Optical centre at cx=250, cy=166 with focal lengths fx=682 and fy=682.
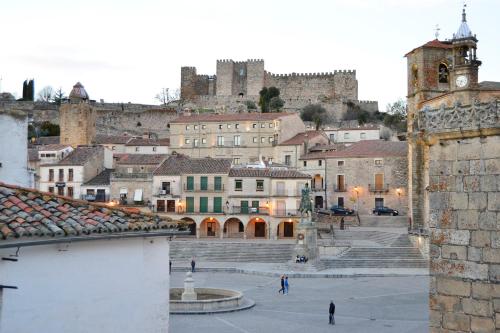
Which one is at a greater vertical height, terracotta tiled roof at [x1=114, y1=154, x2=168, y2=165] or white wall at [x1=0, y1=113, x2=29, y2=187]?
terracotta tiled roof at [x1=114, y1=154, x2=168, y2=165]

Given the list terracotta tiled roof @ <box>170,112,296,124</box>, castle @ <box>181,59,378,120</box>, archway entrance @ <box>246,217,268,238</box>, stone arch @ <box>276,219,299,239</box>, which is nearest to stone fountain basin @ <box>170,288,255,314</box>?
stone arch @ <box>276,219,299,239</box>

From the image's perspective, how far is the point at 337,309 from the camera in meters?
24.6

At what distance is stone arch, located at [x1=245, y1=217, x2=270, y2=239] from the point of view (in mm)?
49375

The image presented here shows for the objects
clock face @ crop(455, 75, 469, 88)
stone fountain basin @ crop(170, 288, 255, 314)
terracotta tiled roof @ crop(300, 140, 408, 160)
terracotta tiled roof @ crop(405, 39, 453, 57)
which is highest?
terracotta tiled roof @ crop(405, 39, 453, 57)

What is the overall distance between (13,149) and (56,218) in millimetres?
3453

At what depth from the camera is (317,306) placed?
2520 cm

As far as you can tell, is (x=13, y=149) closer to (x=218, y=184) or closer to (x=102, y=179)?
(x=218, y=184)

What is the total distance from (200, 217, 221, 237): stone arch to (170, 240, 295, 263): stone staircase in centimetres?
671

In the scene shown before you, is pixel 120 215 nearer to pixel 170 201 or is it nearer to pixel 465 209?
pixel 465 209

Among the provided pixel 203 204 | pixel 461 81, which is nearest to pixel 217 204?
pixel 203 204

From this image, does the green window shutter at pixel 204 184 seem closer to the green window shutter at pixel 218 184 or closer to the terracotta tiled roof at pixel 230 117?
the green window shutter at pixel 218 184

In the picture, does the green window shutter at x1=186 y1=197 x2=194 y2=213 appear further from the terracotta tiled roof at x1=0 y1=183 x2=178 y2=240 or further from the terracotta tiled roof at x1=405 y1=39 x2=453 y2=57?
the terracotta tiled roof at x1=0 y1=183 x2=178 y2=240

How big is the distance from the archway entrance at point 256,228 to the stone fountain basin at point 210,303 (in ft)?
A: 77.3

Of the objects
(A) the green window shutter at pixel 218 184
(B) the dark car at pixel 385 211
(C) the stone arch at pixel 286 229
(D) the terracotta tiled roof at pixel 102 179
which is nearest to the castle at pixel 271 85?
(D) the terracotta tiled roof at pixel 102 179
